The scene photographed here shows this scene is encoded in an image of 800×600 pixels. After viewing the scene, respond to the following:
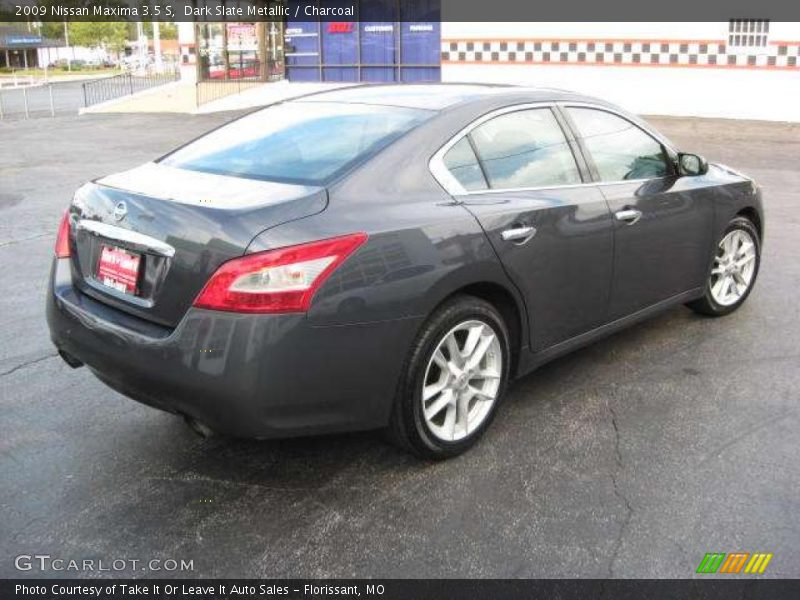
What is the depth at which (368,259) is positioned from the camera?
2951 millimetres

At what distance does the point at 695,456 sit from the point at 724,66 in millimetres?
15373

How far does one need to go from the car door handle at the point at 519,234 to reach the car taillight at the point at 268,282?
936 millimetres

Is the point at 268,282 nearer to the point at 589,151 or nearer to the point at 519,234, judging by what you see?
the point at 519,234

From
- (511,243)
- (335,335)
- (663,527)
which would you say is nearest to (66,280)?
(335,335)

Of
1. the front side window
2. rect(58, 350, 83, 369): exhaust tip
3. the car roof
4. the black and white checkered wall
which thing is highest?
the black and white checkered wall

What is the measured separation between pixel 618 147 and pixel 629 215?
1.46 feet

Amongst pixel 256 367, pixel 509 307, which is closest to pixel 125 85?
pixel 509 307

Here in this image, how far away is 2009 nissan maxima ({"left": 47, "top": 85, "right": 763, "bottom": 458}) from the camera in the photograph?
2.83 metres

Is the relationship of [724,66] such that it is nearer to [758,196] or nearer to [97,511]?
[758,196]

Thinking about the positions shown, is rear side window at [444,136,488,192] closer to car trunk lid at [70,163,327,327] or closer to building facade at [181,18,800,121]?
car trunk lid at [70,163,327,327]

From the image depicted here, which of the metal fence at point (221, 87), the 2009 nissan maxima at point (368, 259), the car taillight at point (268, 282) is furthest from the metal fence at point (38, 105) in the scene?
the car taillight at point (268, 282)

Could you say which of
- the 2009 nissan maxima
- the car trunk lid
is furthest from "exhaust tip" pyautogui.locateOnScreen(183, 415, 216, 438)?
the car trunk lid

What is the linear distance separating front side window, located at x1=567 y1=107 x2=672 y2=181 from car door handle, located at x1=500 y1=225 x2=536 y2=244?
2.46 ft

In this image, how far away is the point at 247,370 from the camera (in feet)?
9.07
